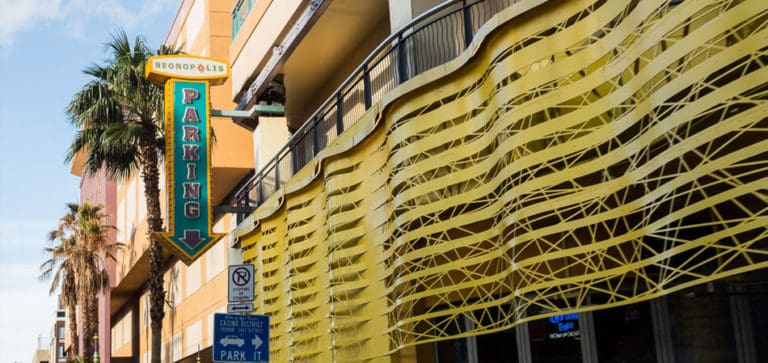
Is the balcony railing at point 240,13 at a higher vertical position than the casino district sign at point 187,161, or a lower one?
higher

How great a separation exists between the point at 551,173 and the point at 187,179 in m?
15.1

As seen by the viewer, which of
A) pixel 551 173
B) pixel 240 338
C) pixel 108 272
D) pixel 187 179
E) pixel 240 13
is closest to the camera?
pixel 551 173

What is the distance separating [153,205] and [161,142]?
7.28ft

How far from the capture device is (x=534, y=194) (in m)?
12.4

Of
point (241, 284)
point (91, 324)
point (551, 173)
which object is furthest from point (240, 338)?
point (91, 324)

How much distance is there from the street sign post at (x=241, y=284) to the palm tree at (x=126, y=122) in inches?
709

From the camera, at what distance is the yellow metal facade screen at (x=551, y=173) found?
10141 mm

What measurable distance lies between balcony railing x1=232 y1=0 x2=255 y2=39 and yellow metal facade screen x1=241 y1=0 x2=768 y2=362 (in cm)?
1141

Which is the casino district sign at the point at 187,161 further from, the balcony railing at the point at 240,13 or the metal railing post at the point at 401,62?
the metal railing post at the point at 401,62

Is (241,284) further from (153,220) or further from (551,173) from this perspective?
(153,220)

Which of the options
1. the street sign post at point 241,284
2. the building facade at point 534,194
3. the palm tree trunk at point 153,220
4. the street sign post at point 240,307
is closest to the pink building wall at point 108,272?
the palm tree trunk at point 153,220

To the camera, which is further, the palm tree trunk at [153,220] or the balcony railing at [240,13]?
the palm tree trunk at [153,220]

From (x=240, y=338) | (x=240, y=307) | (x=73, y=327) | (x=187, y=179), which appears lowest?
(x=240, y=338)

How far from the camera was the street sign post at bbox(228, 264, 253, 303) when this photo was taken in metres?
Answer: 17.8
